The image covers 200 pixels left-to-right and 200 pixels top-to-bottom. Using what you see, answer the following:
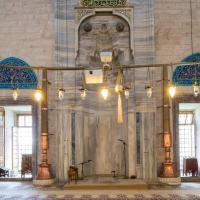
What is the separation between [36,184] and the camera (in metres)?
10.3

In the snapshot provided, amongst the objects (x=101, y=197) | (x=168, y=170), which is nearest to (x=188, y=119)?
(x=168, y=170)

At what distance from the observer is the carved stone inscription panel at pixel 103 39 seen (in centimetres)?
1145

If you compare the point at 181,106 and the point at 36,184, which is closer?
the point at 36,184

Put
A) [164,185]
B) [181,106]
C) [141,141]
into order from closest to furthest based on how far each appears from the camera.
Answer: [164,185] < [141,141] < [181,106]

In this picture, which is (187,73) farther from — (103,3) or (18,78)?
(18,78)

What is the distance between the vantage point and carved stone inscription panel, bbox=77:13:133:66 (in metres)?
11.4

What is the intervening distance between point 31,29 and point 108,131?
347 centimetres

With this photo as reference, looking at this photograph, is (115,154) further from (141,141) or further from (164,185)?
(164,185)

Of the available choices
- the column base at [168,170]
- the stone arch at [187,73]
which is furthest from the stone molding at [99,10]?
the column base at [168,170]

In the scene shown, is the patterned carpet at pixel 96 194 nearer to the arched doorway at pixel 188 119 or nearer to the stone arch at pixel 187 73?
the arched doorway at pixel 188 119

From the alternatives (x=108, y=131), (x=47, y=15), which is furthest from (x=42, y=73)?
(x=108, y=131)

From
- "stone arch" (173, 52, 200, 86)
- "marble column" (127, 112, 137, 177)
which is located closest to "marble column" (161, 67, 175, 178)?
"stone arch" (173, 52, 200, 86)

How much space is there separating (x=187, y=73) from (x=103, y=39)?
2.46 meters

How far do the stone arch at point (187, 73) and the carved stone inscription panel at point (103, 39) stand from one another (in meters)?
1.35
